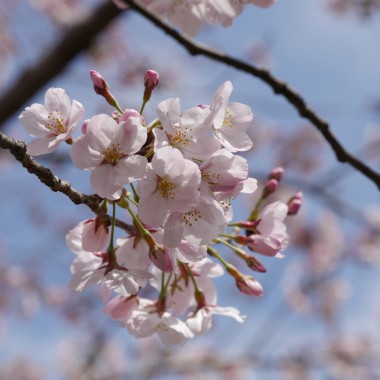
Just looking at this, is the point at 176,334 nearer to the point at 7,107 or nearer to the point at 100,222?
the point at 100,222

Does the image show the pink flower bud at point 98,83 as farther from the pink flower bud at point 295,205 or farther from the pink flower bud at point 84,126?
the pink flower bud at point 295,205

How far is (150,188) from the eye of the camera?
0.95 meters

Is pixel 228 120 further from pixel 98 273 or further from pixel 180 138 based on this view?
pixel 98 273

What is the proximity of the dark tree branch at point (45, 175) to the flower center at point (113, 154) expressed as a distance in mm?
91

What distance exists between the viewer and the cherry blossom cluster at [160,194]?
94 centimetres

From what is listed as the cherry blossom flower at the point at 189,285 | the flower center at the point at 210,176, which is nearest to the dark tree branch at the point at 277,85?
the cherry blossom flower at the point at 189,285

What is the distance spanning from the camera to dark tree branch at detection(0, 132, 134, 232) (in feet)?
2.88

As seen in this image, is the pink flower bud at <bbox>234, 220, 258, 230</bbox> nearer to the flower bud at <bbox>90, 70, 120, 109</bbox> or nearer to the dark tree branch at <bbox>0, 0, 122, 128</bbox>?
the flower bud at <bbox>90, 70, 120, 109</bbox>

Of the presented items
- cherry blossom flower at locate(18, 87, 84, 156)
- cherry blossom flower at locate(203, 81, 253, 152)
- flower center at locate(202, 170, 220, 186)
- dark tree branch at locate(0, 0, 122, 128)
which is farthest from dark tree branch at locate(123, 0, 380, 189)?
dark tree branch at locate(0, 0, 122, 128)

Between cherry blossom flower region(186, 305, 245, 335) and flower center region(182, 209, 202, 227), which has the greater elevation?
flower center region(182, 209, 202, 227)

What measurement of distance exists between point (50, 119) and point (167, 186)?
0.32 metres

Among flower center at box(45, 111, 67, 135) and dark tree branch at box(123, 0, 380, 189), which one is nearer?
flower center at box(45, 111, 67, 135)

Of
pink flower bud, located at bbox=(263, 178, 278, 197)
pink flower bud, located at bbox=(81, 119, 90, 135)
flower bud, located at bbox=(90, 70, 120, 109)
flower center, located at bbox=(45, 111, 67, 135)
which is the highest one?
flower bud, located at bbox=(90, 70, 120, 109)

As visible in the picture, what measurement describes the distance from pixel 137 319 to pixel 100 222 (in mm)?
353
